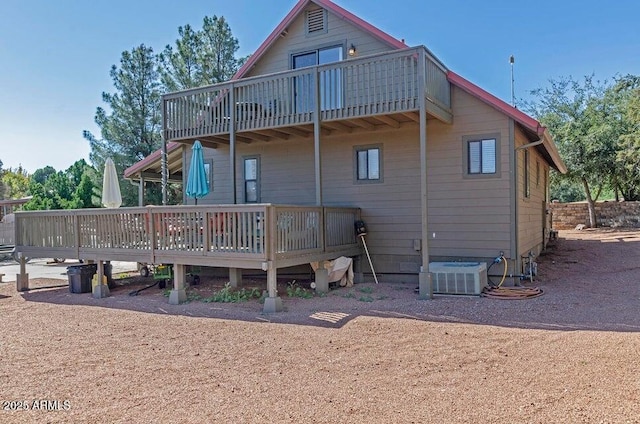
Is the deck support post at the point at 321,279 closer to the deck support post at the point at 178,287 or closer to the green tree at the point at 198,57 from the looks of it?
the deck support post at the point at 178,287

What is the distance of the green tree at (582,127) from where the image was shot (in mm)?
22234

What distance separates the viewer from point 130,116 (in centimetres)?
2275

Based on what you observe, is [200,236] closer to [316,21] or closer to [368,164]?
[368,164]

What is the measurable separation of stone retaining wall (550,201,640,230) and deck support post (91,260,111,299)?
20.6 metres

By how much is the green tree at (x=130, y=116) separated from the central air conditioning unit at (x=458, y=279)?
17493 millimetres

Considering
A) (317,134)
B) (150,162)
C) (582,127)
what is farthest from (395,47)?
(582,127)

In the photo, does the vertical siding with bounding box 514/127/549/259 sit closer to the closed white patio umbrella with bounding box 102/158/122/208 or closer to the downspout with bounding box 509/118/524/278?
the downspout with bounding box 509/118/524/278

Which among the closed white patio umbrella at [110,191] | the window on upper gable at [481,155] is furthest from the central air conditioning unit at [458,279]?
the closed white patio umbrella at [110,191]

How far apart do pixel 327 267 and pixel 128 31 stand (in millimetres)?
17523

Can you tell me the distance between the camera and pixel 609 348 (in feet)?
16.4

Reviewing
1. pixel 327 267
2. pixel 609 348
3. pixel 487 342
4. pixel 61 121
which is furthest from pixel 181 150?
pixel 61 121

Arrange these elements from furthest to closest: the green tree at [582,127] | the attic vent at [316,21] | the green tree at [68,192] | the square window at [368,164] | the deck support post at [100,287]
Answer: the green tree at [68,192] → the green tree at [582,127] → the attic vent at [316,21] → the square window at [368,164] → the deck support post at [100,287]

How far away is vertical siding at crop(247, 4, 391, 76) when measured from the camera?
11.2 metres

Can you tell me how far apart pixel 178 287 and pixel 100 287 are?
2107 mm
